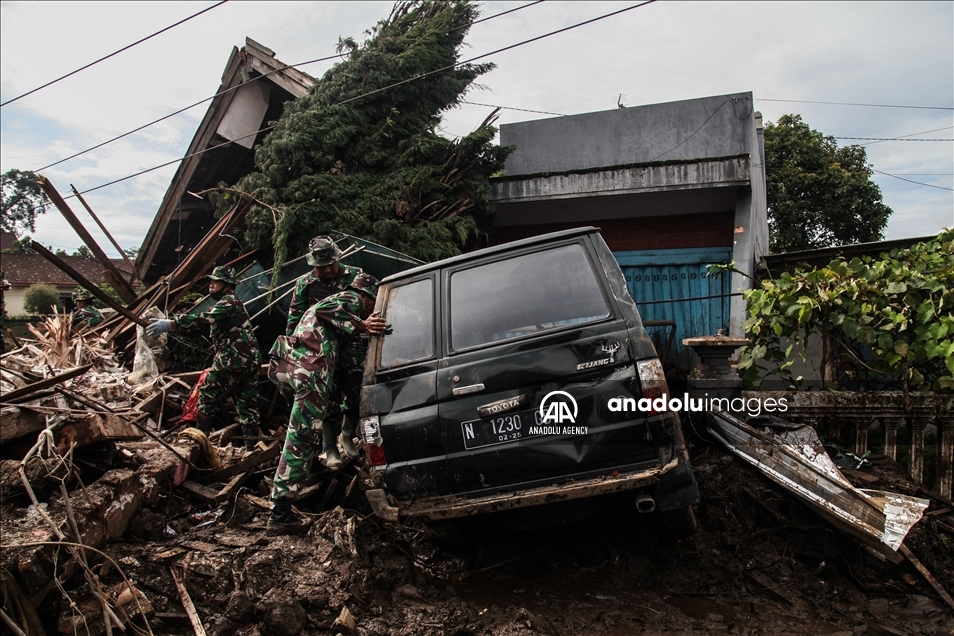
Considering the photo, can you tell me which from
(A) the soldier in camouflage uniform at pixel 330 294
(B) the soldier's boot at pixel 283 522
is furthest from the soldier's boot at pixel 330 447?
(B) the soldier's boot at pixel 283 522

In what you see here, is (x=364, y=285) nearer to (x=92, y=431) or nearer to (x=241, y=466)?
(x=241, y=466)

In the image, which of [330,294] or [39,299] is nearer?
[330,294]

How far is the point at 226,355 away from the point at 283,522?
2.38 meters

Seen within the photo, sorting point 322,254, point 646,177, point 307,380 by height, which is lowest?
point 307,380

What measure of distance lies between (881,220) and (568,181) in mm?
15545

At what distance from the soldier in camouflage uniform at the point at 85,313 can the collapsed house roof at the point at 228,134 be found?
2.63 ft

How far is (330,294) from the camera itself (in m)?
5.29

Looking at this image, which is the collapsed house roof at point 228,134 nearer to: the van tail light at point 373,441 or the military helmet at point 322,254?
the military helmet at point 322,254

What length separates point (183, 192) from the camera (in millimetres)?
9617

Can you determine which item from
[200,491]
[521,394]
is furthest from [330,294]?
[521,394]

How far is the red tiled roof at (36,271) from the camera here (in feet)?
121

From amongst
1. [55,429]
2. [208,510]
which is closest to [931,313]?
[208,510]

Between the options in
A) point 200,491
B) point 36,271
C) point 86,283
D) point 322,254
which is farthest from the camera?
point 36,271

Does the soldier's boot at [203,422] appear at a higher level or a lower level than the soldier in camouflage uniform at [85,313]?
lower
